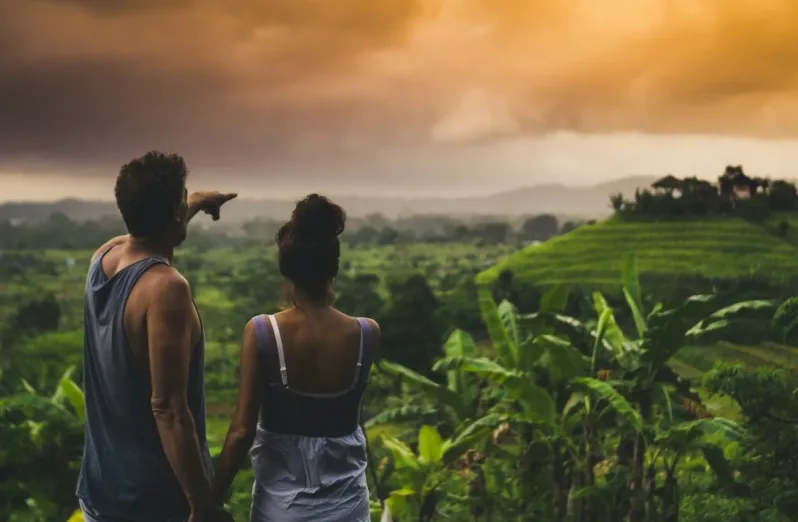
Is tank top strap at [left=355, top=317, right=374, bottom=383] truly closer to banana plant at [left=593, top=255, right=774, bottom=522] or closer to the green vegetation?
the green vegetation

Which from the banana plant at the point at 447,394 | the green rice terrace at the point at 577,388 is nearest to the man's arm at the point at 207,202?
the green rice terrace at the point at 577,388

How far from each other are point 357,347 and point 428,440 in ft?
5.18

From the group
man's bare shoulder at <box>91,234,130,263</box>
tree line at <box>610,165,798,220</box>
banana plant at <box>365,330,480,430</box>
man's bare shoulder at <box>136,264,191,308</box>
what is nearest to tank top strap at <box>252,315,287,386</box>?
man's bare shoulder at <box>136,264,191,308</box>

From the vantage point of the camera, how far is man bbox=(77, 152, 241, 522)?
1.12 m

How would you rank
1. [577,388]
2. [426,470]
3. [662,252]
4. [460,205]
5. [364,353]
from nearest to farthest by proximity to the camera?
[364,353]
[577,388]
[426,470]
[662,252]
[460,205]

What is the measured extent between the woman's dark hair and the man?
160 millimetres

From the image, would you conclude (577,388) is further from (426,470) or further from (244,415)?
(244,415)

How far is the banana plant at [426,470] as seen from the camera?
8.80 feet

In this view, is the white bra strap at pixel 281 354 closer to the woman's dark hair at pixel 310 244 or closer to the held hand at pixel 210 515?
the woman's dark hair at pixel 310 244

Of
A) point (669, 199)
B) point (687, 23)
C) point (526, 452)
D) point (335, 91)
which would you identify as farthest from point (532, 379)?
point (335, 91)

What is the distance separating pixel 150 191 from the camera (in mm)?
1154

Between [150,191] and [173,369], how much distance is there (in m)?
0.27

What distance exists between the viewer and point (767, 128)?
3.91 meters

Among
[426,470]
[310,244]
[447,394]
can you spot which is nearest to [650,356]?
[447,394]
